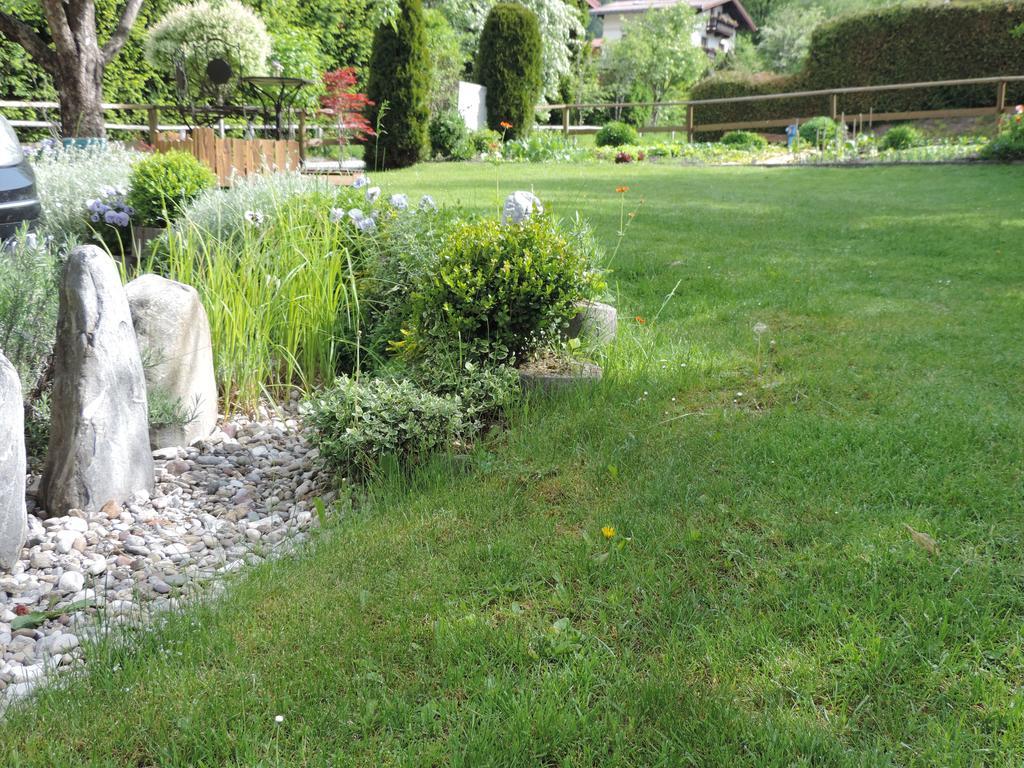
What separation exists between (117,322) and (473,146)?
45.3 feet

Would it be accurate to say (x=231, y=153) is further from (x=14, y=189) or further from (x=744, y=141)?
(x=744, y=141)

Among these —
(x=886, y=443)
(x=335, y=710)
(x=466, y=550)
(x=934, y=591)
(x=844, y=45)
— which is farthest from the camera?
(x=844, y=45)

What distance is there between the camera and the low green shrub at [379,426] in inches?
126

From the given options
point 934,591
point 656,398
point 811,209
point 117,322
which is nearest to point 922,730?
point 934,591

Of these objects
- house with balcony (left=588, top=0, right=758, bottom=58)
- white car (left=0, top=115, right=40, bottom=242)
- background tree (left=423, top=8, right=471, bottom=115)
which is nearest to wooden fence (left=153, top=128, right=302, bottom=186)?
white car (left=0, top=115, right=40, bottom=242)

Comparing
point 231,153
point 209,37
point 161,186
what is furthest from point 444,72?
point 161,186

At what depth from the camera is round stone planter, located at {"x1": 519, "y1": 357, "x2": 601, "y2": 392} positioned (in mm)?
3650

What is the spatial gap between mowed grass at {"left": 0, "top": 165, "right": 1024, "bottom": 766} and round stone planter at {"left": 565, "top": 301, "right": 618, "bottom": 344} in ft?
0.45

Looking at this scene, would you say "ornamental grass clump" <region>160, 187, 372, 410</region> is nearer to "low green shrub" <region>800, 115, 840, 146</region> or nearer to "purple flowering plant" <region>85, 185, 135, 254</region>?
"purple flowering plant" <region>85, 185, 135, 254</region>

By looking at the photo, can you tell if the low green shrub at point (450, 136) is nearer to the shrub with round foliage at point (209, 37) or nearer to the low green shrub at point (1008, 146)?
the shrub with round foliage at point (209, 37)

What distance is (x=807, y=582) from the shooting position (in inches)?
91.0

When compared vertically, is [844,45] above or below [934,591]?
above

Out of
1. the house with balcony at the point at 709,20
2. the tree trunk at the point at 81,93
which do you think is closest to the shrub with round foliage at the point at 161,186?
the tree trunk at the point at 81,93

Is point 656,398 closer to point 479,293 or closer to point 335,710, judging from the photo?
point 479,293
